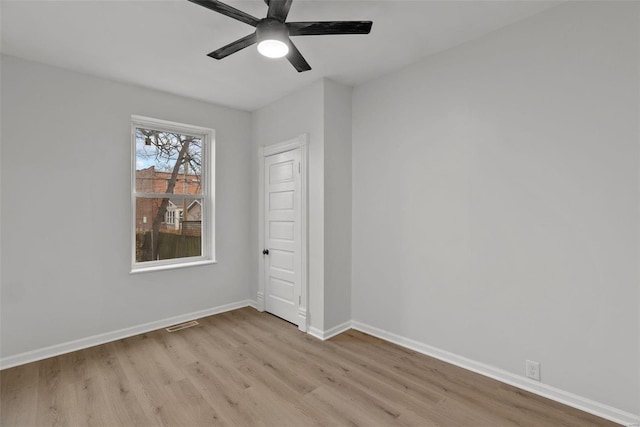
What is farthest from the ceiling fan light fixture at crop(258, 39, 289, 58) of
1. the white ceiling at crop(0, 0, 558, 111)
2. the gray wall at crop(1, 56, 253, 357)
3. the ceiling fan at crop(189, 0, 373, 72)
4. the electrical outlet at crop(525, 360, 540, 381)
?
the electrical outlet at crop(525, 360, 540, 381)

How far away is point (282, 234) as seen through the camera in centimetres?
379

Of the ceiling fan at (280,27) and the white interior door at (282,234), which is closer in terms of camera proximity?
the ceiling fan at (280,27)

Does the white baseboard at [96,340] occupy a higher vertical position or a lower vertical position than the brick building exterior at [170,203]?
lower

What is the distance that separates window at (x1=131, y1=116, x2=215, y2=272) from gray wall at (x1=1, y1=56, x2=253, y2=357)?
18cm

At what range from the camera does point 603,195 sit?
1.97 m

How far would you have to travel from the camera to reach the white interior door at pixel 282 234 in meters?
3.56

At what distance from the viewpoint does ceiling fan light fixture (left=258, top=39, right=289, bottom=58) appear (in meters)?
1.91

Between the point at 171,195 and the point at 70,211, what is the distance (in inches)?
40.1

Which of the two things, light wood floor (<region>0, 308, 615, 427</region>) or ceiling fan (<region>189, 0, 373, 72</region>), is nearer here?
ceiling fan (<region>189, 0, 373, 72</region>)

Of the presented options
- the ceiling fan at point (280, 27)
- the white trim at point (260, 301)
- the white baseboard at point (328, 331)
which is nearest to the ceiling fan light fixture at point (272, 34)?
the ceiling fan at point (280, 27)

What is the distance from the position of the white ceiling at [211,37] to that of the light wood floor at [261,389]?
2780 millimetres

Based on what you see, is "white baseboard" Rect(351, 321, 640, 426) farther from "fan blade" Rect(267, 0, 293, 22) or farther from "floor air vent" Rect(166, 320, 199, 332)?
"fan blade" Rect(267, 0, 293, 22)

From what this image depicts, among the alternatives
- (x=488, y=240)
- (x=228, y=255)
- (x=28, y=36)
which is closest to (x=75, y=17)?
(x=28, y=36)

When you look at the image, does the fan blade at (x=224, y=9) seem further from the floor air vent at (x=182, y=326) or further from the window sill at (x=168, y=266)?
the floor air vent at (x=182, y=326)
